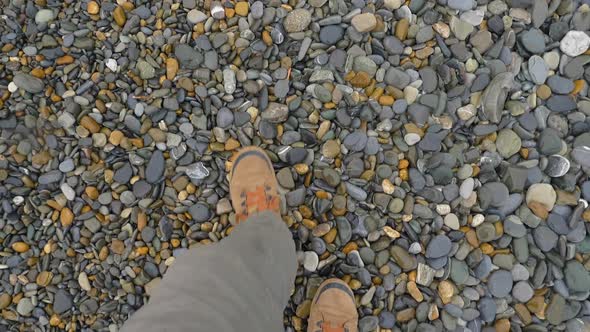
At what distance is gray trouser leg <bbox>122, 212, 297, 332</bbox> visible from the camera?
105 cm

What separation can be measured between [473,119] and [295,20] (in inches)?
30.4

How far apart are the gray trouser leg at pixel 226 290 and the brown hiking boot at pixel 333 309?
254mm

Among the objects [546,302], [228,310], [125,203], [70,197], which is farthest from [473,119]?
[70,197]

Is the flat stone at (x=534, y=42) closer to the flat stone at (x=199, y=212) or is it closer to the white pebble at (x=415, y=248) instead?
the white pebble at (x=415, y=248)

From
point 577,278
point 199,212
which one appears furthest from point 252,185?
point 577,278

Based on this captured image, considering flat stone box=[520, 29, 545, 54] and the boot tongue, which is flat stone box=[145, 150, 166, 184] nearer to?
the boot tongue

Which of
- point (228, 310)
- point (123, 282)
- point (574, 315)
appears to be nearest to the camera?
point (228, 310)

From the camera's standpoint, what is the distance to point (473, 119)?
1.76 m

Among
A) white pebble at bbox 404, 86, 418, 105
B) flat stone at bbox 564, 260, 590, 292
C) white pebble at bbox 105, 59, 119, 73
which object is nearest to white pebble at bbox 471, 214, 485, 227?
flat stone at bbox 564, 260, 590, 292

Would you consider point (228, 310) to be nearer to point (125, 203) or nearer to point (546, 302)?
point (125, 203)

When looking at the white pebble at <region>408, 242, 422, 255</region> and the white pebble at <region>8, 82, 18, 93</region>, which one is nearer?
the white pebble at <region>408, 242, 422, 255</region>

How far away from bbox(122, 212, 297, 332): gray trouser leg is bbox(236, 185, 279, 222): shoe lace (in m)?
0.26

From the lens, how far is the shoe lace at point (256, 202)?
67.7 inches

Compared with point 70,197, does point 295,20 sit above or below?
above
